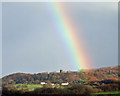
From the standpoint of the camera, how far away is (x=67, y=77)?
151 ft

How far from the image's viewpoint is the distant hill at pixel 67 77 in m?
44.2

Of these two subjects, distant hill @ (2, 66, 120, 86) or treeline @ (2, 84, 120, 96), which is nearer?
treeline @ (2, 84, 120, 96)

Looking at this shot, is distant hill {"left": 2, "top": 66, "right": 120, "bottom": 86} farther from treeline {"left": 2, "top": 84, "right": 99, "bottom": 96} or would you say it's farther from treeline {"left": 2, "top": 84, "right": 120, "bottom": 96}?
treeline {"left": 2, "top": 84, "right": 99, "bottom": 96}

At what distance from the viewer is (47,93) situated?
35.9 meters

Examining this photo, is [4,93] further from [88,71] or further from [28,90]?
[88,71]

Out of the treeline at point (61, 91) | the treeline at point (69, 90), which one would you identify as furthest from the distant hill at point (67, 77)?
the treeline at point (61, 91)

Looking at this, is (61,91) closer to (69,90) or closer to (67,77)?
(69,90)

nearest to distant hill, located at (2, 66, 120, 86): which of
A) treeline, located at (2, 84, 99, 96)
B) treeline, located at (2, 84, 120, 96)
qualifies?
treeline, located at (2, 84, 120, 96)

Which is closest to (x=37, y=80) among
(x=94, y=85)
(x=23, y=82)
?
(x=23, y=82)

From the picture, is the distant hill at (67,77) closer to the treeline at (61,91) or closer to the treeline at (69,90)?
→ the treeline at (69,90)

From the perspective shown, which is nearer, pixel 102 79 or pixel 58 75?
pixel 102 79

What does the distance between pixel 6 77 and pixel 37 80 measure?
29.7 ft

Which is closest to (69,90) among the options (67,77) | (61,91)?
(61,91)

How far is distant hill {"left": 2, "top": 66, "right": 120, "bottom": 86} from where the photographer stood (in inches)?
1738
